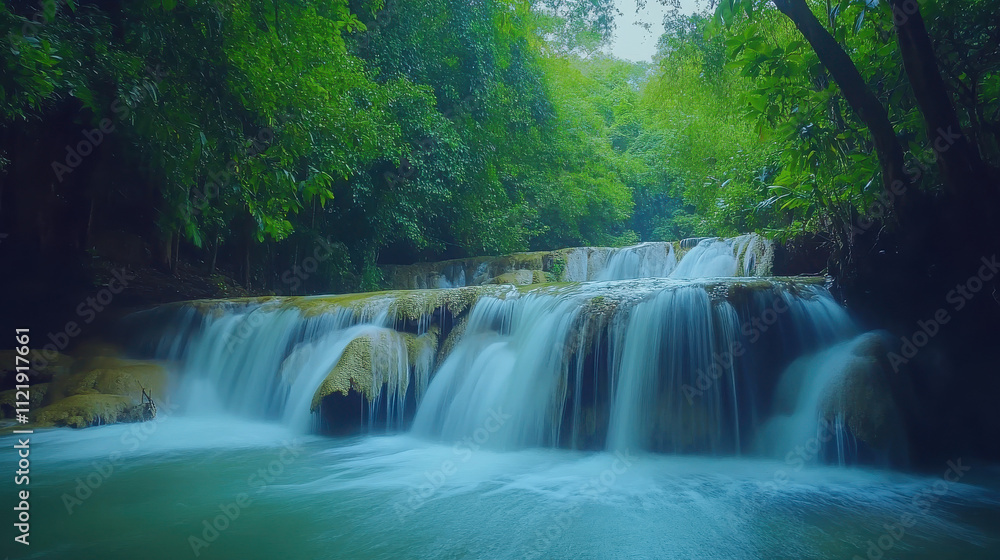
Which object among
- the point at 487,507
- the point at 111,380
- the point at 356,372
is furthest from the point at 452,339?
the point at 111,380

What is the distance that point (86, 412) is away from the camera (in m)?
7.86

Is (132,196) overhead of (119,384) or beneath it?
overhead

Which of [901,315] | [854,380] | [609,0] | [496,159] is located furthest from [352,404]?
[496,159]

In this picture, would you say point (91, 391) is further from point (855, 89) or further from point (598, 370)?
point (855, 89)

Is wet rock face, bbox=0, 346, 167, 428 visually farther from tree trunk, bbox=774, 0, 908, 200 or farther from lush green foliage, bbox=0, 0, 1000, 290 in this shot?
tree trunk, bbox=774, 0, 908, 200

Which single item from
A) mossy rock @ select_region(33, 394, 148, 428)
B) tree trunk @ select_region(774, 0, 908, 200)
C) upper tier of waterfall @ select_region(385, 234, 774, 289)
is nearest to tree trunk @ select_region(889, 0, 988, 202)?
tree trunk @ select_region(774, 0, 908, 200)

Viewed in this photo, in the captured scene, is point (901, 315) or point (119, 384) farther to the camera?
point (119, 384)

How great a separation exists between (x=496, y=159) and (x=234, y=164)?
41.2ft

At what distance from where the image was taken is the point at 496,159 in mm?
18516

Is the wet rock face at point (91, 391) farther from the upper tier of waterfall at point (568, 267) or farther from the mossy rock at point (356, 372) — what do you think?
the upper tier of waterfall at point (568, 267)

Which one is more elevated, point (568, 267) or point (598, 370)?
point (568, 267)

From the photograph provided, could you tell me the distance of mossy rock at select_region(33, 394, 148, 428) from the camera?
25.6 ft

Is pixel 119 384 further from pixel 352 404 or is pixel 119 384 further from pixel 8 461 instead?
pixel 352 404

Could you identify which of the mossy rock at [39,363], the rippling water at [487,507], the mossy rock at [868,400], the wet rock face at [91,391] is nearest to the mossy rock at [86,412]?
the wet rock face at [91,391]
